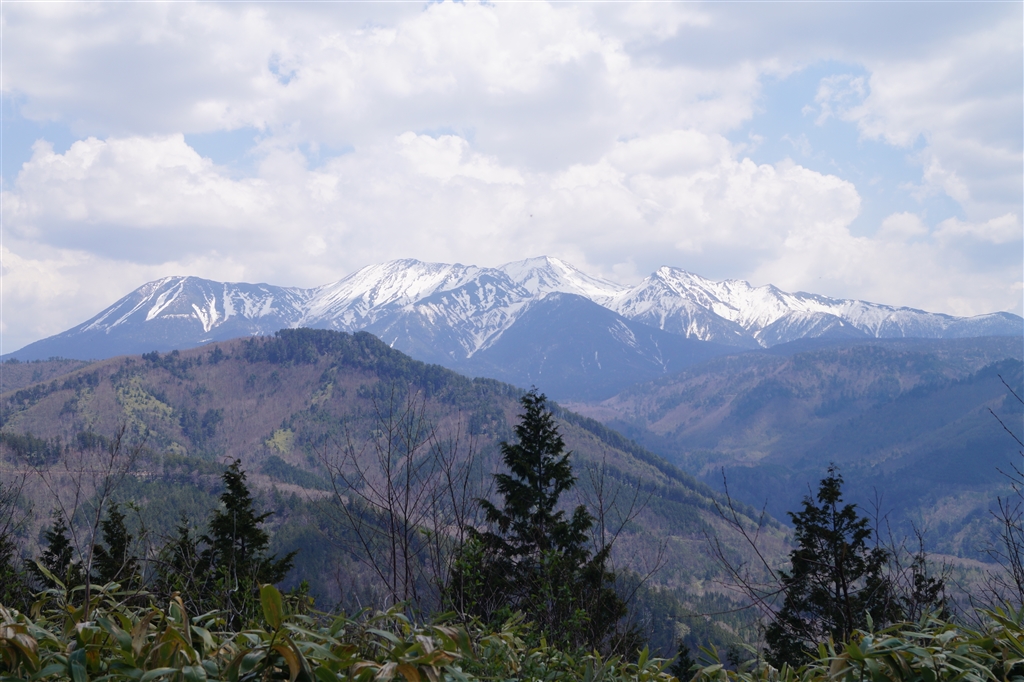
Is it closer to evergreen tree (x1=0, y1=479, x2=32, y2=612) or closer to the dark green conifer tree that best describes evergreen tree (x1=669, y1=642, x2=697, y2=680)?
the dark green conifer tree

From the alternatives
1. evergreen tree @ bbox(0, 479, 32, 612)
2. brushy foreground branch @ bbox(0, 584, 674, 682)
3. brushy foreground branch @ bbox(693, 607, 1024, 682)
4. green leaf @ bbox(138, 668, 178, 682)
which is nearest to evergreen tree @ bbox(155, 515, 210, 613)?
brushy foreground branch @ bbox(0, 584, 674, 682)

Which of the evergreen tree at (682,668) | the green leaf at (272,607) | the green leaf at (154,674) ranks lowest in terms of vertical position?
the evergreen tree at (682,668)

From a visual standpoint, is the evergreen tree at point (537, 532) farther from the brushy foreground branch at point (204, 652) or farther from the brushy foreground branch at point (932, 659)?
the brushy foreground branch at point (204, 652)

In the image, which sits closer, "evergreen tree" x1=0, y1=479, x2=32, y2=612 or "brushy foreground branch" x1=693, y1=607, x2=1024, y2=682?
"brushy foreground branch" x1=693, y1=607, x2=1024, y2=682

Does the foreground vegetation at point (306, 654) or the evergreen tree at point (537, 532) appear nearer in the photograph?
the foreground vegetation at point (306, 654)

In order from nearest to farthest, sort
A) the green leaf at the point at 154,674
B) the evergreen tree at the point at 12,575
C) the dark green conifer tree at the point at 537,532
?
the green leaf at the point at 154,674, the evergreen tree at the point at 12,575, the dark green conifer tree at the point at 537,532

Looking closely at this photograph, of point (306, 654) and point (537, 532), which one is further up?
point (306, 654)

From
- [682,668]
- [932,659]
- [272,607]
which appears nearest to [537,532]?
[682,668]

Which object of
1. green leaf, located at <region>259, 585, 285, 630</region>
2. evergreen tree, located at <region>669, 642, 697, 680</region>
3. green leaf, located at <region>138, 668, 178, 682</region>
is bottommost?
evergreen tree, located at <region>669, 642, 697, 680</region>

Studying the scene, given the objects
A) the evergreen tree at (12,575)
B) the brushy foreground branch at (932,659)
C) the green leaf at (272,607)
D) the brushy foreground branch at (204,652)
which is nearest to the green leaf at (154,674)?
the brushy foreground branch at (204,652)

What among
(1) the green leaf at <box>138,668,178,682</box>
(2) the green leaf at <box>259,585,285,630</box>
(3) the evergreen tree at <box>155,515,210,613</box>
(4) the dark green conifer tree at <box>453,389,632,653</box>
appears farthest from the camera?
(4) the dark green conifer tree at <box>453,389,632,653</box>

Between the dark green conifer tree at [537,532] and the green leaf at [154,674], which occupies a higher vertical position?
the green leaf at [154,674]

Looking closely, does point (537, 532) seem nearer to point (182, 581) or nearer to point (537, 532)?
point (537, 532)

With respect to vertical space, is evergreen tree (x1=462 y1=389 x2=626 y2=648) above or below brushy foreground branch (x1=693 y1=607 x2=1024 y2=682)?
below
